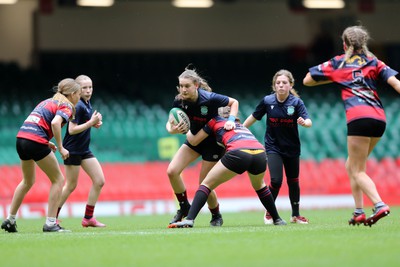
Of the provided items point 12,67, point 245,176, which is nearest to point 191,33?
point 12,67

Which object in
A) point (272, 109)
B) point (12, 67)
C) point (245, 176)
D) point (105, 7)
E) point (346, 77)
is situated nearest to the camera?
point (346, 77)

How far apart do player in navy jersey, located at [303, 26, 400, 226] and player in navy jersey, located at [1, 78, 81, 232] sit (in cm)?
278

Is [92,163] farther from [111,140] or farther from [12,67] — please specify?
[12,67]

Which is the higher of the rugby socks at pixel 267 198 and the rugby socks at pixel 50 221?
the rugby socks at pixel 267 198

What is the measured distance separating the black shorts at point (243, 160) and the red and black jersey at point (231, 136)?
0.08m

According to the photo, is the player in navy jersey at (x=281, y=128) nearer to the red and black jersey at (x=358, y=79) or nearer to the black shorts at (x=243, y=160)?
the black shorts at (x=243, y=160)

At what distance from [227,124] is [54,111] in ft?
6.54

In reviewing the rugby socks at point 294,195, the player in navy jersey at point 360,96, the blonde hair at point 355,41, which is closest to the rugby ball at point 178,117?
the player in navy jersey at point 360,96

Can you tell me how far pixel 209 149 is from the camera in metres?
11.1

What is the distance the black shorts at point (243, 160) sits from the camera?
33.1 ft

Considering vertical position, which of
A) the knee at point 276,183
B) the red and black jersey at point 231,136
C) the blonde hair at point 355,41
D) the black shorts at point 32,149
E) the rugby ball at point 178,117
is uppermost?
the blonde hair at point 355,41

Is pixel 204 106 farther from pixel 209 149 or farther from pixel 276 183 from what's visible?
pixel 276 183

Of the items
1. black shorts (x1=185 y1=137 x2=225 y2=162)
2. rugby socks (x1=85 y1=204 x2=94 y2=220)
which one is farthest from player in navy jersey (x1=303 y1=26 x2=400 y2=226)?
rugby socks (x1=85 y1=204 x2=94 y2=220)

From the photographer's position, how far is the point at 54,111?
1043 centimetres
